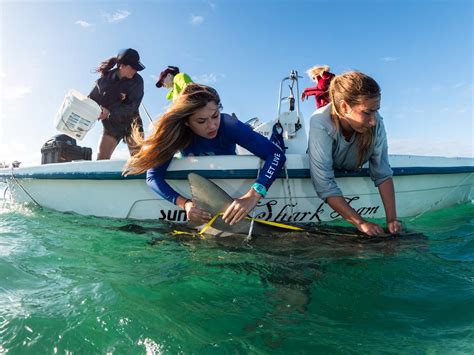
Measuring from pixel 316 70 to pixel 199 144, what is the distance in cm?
190

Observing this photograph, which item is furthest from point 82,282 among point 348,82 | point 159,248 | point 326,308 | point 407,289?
point 348,82

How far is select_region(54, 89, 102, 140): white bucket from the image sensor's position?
438 cm

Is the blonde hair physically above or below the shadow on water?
above

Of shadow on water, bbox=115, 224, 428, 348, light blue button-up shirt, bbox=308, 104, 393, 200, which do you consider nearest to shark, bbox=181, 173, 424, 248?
shadow on water, bbox=115, 224, 428, 348

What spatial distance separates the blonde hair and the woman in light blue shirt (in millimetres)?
1414

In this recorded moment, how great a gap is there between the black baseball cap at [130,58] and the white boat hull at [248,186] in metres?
1.58

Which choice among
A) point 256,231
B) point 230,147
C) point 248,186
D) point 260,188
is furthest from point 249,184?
point 256,231

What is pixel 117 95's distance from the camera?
488cm

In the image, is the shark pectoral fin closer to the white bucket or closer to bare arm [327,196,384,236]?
bare arm [327,196,384,236]

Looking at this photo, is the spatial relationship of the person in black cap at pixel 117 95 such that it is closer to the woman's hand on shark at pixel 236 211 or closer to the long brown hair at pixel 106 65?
the long brown hair at pixel 106 65

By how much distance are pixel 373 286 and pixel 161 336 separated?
1.22 m

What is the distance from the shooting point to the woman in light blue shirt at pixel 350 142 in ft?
8.74

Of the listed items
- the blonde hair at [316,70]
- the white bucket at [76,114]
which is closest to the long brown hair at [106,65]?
the white bucket at [76,114]

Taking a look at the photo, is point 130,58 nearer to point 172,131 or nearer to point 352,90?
point 172,131
